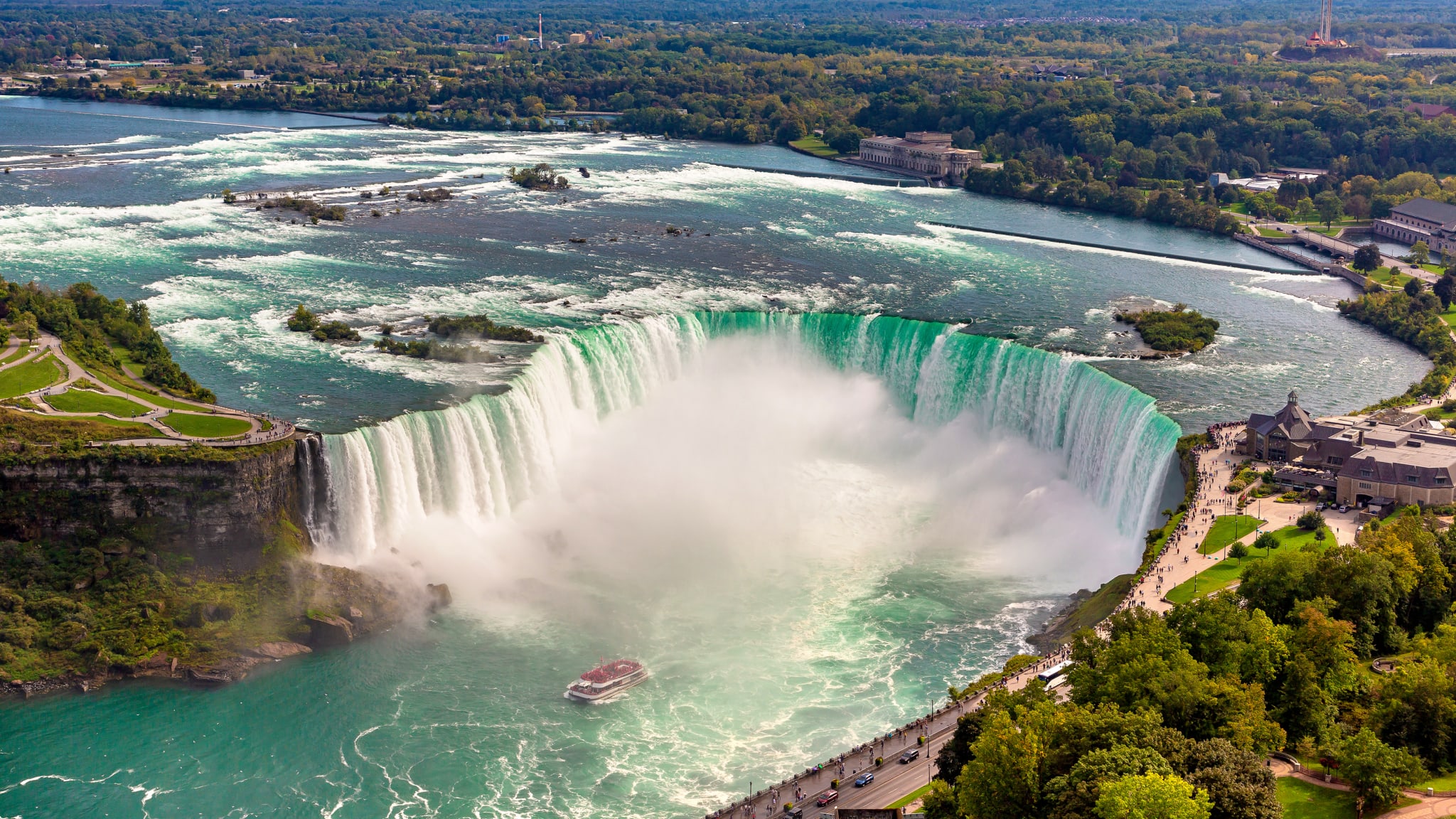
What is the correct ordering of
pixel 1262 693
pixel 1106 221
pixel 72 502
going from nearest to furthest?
pixel 1262 693
pixel 72 502
pixel 1106 221

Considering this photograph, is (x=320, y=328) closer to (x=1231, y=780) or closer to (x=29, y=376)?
(x=29, y=376)

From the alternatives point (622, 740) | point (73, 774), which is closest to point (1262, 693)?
point (622, 740)

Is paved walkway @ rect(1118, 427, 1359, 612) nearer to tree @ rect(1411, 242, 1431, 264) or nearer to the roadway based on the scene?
the roadway

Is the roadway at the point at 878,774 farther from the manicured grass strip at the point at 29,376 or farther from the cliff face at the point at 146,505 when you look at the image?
the manicured grass strip at the point at 29,376

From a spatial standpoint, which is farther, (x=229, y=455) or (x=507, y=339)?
(x=507, y=339)

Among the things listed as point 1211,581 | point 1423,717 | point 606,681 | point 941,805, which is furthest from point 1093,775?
point 606,681

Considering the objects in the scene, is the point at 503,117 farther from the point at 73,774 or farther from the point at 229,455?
the point at 73,774

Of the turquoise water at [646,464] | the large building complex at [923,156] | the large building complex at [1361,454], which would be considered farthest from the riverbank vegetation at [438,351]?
the large building complex at [923,156]
